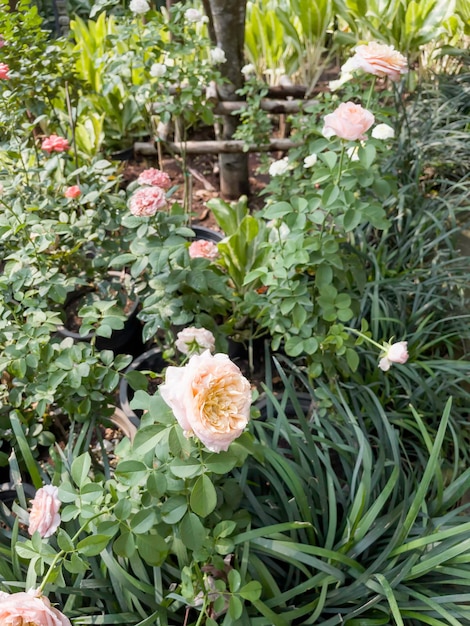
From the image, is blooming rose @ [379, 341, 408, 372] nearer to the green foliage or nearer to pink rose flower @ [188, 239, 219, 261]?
pink rose flower @ [188, 239, 219, 261]

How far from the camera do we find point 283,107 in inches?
94.6

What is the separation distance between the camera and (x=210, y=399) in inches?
29.9

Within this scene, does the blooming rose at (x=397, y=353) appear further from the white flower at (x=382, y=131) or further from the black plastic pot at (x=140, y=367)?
the black plastic pot at (x=140, y=367)

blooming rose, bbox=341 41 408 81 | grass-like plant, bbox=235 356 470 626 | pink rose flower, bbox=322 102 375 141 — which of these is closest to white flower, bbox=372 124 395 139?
blooming rose, bbox=341 41 408 81

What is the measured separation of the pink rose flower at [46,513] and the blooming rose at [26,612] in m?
0.14

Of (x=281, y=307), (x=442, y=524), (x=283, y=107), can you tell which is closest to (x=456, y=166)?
(x=283, y=107)

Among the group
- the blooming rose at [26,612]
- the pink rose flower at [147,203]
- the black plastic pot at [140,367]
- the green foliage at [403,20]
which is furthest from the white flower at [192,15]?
the blooming rose at [26,612]

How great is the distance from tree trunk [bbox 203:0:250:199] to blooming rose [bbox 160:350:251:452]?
158cm

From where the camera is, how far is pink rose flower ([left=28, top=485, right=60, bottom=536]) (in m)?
0.89

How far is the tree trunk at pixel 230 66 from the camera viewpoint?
216cm

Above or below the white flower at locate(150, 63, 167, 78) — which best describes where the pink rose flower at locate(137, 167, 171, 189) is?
below

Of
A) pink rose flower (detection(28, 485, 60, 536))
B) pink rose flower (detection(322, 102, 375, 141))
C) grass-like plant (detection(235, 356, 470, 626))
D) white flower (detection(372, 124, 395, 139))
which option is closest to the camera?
pink rose flower (detection(28, 485, 60, 536))

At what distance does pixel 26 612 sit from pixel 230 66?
2176mm

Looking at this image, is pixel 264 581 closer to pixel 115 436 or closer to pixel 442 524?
pixel 442 524
